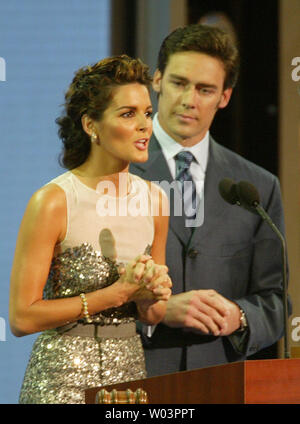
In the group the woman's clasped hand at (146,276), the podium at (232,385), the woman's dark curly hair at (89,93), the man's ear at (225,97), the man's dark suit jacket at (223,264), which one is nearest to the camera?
the podium at (232,385)

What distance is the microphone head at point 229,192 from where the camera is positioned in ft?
9.32

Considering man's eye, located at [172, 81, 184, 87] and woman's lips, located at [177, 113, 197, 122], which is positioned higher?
man's eye, located at [172, 81, 184, 87]

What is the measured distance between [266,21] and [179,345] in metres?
1.37

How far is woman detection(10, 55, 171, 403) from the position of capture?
2504 mm

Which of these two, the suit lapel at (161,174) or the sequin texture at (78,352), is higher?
the suit lapel at (161,174)

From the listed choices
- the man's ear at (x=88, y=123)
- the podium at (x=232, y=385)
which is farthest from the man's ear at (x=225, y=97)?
the podium at (x=232, y=385)

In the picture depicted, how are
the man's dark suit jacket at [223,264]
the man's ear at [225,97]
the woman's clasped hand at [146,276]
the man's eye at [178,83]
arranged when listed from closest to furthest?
the woman's clasped hand at [146,276] < the man's dark suit jacket at [223,264] < the man's eye at [178,83] < the man's ear at [225,97]

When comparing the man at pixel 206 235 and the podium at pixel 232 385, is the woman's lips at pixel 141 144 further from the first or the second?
the podium at pixel 232 385

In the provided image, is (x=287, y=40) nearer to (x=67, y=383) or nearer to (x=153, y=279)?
(x=153, y=279)

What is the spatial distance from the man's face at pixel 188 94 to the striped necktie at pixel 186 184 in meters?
0.06

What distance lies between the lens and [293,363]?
196 cm

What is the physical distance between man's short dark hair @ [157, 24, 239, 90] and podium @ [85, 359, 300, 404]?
4.51 ft

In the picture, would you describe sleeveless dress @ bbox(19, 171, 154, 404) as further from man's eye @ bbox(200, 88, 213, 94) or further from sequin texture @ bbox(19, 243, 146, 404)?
man's eye @ bbox(200, 88, 213, 94)

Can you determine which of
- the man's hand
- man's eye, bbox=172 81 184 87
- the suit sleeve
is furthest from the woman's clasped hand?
man's eye, bbox=172 81 184 87
